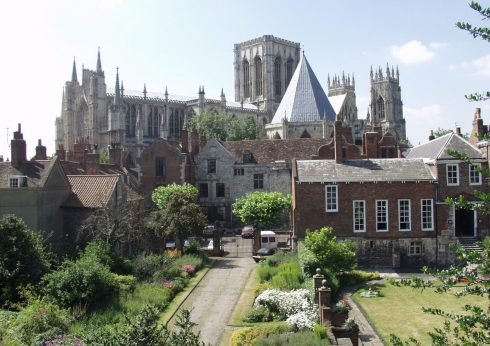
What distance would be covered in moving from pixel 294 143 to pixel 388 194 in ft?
62.8

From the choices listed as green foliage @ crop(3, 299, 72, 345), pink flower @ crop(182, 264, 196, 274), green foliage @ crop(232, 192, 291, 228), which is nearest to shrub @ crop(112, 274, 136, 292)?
green foliage @ crop(3, 299, 72, 345)

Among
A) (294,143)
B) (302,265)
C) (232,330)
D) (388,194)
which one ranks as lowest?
(232,330)

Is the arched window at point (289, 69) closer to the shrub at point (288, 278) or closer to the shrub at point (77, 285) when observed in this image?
the shrub at point (288, 278)

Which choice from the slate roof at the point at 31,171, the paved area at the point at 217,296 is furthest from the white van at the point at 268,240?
the slate roof at the point at 31,171

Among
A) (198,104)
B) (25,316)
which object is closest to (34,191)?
(25,316)

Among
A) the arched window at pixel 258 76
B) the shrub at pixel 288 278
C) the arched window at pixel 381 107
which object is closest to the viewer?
the shrub at pixel 288 278

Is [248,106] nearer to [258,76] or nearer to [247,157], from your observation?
[258,76]

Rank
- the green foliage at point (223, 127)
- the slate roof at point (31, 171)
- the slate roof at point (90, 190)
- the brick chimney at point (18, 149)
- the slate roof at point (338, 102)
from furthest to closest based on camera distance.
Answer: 1. the slate roof at point (338, 102)
2. the green foliage at point (223, 127)
3. the slate roof at point (90, 190)
4. the brick chimney at point (18, 149)
5. the slate roof at point (31, 171)

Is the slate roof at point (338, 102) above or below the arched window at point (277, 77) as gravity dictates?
below

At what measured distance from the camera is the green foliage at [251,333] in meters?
18.6

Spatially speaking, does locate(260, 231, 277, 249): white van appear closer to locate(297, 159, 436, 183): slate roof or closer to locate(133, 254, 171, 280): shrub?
locate(297, 159, 436, 183): slate roof

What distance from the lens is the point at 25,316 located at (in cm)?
1997

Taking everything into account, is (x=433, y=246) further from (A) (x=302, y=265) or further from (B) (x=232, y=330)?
(B) (x=232, y=330)

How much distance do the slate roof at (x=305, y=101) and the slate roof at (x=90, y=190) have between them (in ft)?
122
